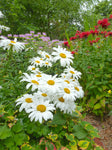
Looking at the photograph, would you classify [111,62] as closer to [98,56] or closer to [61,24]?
[98,56]

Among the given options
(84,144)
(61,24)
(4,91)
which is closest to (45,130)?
(84,144)

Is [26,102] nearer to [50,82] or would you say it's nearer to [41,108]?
[41,108]

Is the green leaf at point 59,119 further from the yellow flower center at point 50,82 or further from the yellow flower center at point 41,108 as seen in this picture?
the yellow flower center at point 50,82

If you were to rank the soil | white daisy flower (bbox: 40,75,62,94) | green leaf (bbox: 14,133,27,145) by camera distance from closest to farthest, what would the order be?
white daisy flower (bbox: 40,75,62,94) < green leaf (bbox: 14,133,27,145) < the soil

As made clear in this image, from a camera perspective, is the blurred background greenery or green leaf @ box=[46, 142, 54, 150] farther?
the blurred background greenery

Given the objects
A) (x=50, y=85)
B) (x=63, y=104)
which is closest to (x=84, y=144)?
(x=63, y=104)

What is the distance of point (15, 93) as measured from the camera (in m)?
1.57

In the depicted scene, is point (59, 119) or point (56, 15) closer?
point (59, 119)

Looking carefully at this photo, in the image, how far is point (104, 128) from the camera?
1.97 metres

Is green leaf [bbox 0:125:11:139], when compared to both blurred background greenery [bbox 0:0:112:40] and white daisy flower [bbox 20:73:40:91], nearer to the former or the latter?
white daisy flower [bbox 20:73:40:91]

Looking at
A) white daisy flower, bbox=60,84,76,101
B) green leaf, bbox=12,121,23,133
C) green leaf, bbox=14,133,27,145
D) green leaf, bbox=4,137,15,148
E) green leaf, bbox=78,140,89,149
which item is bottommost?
green leaf, bbox=78,140,89,149

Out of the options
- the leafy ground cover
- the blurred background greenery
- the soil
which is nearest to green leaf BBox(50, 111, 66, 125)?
the leafy ground cover

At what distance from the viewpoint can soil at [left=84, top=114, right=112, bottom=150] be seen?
5.71 ft

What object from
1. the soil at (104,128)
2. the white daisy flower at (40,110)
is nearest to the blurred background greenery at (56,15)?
the soil at (104,128)
